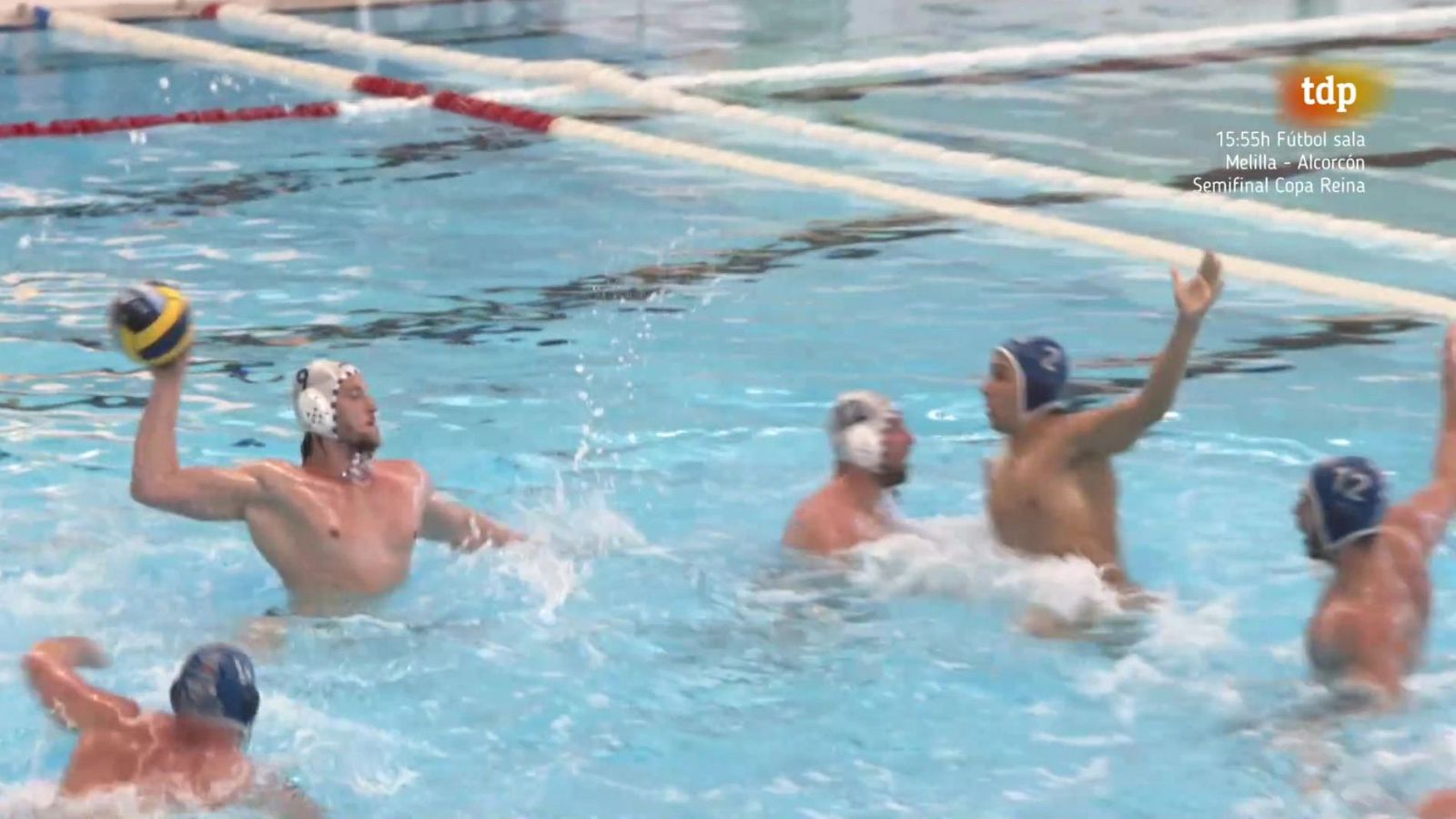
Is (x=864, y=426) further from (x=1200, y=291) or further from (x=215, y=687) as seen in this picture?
(x=215, y=687)

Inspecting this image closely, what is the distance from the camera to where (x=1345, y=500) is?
406cm

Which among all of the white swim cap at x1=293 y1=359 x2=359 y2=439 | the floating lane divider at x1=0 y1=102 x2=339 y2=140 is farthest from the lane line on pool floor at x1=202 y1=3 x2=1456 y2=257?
the white swim cap at x1=293 y1=359 x2=359 y2=439

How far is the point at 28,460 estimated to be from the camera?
6.32 metres

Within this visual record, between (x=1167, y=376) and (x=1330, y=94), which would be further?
(x=1330, y=94)

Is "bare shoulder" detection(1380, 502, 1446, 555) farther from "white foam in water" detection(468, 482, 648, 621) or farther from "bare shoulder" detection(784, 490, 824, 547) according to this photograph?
"white foam in water" detection(468, 482, 648, 621)

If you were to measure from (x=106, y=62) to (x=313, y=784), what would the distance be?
10272 millimetres

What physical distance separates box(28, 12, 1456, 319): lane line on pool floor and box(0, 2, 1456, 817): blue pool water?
0.12m

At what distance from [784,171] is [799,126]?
41.1 inches

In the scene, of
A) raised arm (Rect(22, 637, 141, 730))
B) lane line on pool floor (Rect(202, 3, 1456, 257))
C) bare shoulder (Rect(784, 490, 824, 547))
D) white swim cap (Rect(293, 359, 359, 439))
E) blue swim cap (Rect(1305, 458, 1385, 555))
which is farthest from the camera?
lane line on pool floor (Rect(202, 3, 1456, 257))

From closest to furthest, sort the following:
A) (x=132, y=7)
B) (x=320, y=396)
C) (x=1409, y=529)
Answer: (x=1409, y=529)
(x=320, y=396)
(x=132, y=7)

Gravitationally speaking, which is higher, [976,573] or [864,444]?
[864,444]

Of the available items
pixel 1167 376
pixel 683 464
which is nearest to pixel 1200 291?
pixel 1167 376

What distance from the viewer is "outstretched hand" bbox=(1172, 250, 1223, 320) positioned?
4.27 metres

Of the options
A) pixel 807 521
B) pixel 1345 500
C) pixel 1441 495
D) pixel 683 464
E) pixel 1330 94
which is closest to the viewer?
pixel 1345 500
